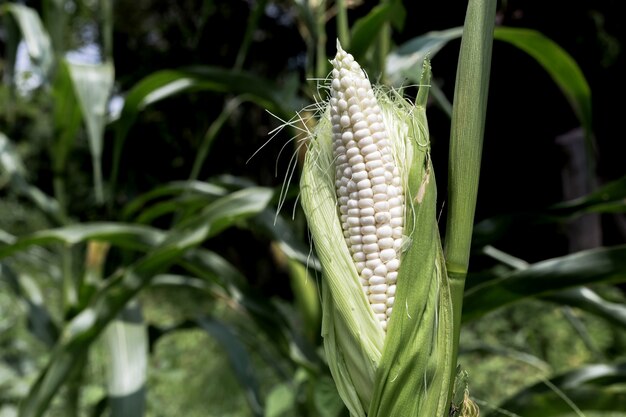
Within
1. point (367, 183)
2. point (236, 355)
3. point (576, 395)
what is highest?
point (367, 183)

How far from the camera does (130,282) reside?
2.75 feet

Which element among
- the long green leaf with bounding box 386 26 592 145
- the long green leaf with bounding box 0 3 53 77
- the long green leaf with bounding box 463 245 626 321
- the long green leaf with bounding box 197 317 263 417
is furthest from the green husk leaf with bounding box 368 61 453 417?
the long green leaf with bounding box 0 3 53 77

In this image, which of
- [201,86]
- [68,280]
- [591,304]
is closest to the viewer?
[591,304]

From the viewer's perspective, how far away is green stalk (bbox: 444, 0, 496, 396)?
404 mm

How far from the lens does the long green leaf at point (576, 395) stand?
0.83 metres

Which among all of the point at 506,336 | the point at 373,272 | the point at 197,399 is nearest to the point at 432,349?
the point at 373,272

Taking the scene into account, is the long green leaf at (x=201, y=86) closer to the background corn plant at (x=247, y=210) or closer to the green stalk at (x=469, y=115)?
the background corn plant at (x=247, y=210)

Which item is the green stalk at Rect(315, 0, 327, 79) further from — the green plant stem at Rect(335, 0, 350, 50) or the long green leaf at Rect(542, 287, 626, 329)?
the long green leaf at Rect(542, 287, 626, 329)

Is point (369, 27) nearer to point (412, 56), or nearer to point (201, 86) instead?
point (412, 56)

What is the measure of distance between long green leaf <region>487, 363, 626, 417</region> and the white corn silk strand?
0.48 m

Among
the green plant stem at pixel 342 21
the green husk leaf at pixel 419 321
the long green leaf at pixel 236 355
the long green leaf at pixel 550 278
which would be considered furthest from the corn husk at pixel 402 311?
the long green leaf at pixel 236 355

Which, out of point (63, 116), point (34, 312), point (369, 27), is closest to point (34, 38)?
point (63, 116)

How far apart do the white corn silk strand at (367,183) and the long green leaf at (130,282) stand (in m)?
0.39

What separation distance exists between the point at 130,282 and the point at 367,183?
50 cm
